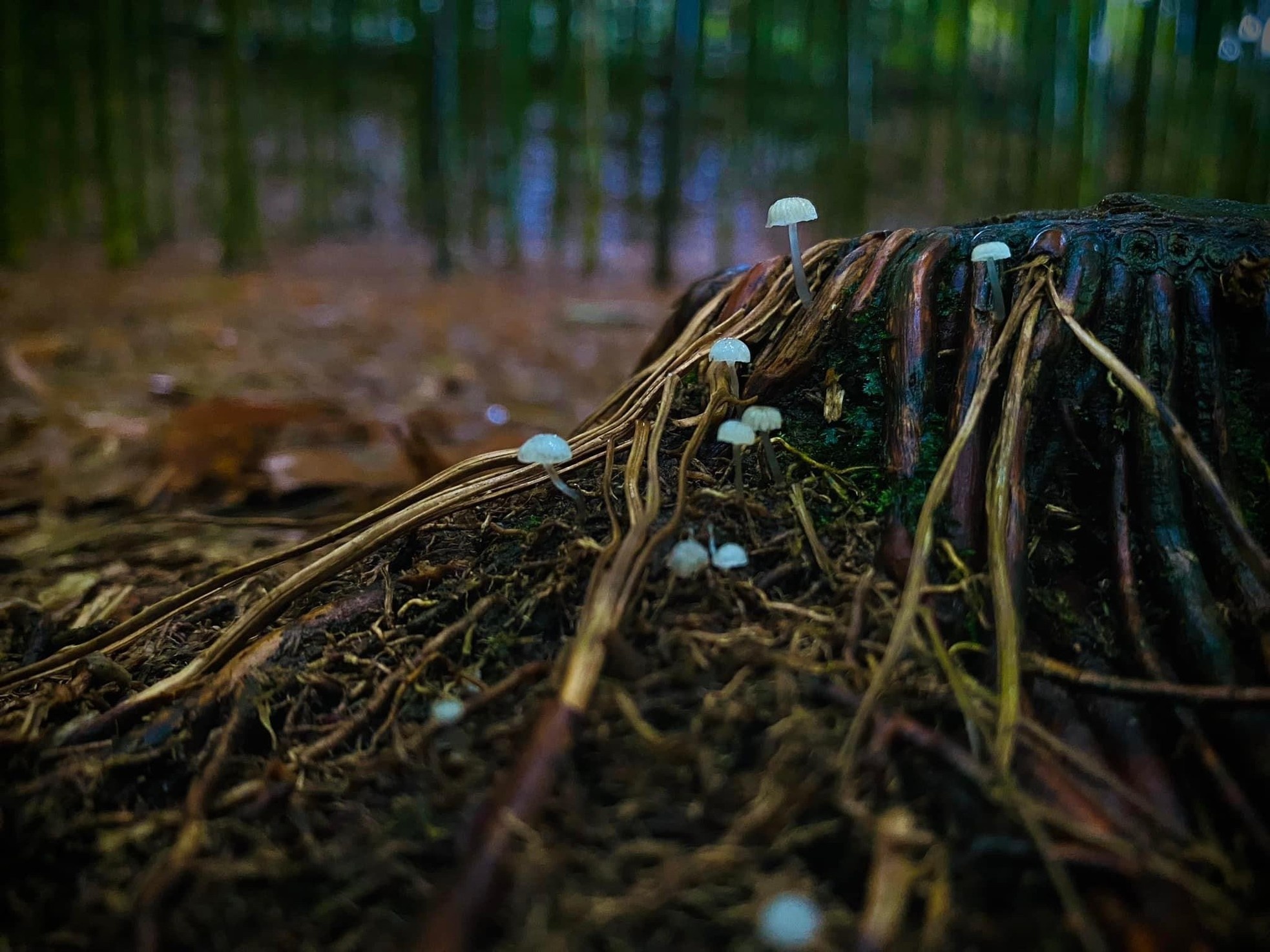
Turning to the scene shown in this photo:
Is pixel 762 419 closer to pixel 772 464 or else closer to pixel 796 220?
pixel 772 464

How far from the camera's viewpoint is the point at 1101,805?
94 centimetres

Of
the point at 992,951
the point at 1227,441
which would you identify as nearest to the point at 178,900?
the point at 992,951

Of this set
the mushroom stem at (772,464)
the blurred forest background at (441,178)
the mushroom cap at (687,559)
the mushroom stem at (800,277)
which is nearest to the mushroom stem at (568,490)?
the mushroom cap at (687,559)

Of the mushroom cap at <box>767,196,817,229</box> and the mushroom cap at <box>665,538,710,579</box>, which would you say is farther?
the mushroom cap at <box>767,196,817,229</box>

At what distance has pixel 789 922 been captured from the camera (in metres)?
0.77

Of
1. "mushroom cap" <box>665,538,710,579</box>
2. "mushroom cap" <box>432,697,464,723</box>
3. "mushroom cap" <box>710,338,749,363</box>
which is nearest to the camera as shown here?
"mushroom cap" <box>432,697,464,723</box>

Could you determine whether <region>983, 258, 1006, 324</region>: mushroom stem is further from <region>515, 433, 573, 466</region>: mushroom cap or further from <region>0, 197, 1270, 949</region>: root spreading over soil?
<region>515, 433, 573, 466</region>: mushroom cap

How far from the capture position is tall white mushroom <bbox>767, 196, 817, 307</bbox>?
5.73 ft

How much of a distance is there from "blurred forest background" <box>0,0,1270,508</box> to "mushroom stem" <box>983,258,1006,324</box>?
91.6 inches

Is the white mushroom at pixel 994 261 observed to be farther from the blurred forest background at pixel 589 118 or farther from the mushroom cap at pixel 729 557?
the blurred forest background at pixel 589 118

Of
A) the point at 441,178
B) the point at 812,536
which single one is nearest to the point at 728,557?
the point at 812,536

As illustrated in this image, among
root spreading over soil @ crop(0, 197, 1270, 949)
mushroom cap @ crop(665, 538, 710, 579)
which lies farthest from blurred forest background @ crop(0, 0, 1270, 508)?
mushroom cap @ crop(665, 538, 710, 579)

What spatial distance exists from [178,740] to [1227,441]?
6.72 feet

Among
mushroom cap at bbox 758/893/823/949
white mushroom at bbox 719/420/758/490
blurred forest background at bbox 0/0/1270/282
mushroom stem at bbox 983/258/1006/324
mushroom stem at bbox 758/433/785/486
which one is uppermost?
blurred forest background at bbox 0/0/1270/282
